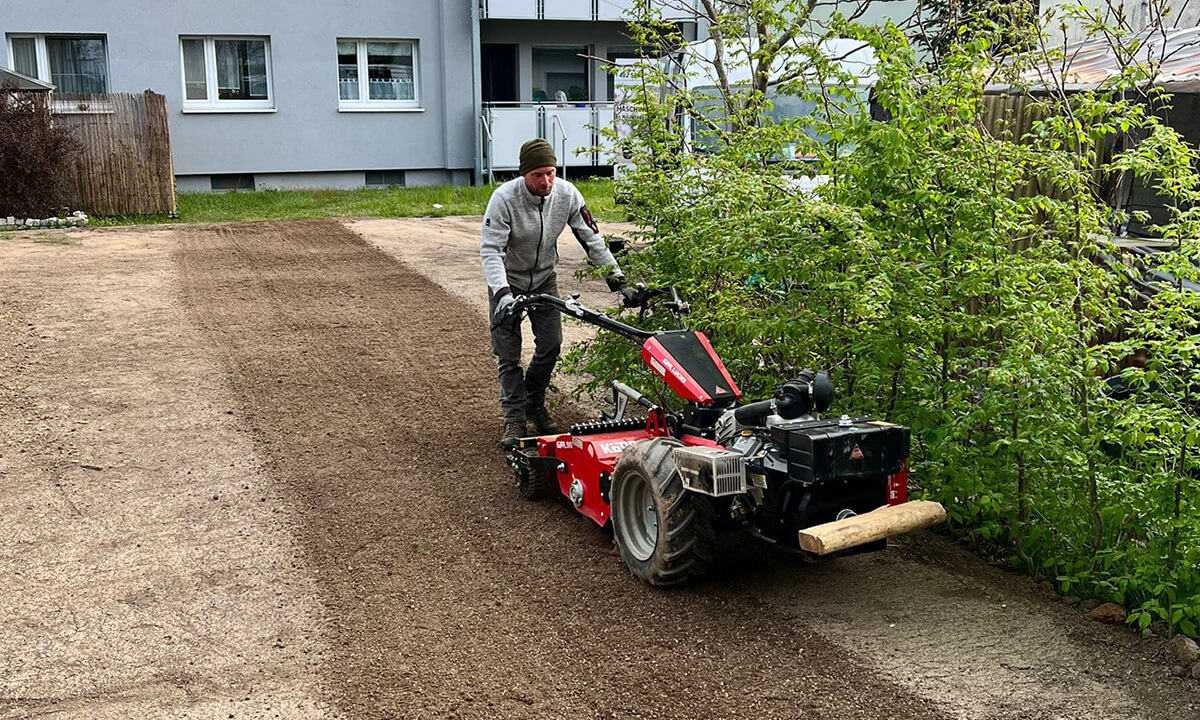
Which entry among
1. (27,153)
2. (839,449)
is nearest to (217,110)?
(27,153)

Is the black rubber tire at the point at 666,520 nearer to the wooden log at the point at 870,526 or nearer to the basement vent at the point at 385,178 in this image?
the wooden log at the point at 870,526

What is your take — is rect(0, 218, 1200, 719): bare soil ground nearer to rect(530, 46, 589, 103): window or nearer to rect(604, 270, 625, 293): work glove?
rect(604, 270, 625, 293): work glove

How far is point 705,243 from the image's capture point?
6375 millimetres

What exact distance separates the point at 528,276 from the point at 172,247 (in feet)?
33.6

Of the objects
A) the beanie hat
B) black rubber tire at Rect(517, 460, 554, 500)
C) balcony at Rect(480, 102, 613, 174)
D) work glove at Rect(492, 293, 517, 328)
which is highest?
balcony at Rect(480, 102, 613, 174)

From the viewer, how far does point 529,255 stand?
24.0 feet

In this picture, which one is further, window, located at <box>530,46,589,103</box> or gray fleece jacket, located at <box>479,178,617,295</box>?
window, located at <box>530,46,589,103</box>

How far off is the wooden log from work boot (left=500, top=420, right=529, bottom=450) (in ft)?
10.0

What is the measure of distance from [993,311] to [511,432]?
3.15 metres

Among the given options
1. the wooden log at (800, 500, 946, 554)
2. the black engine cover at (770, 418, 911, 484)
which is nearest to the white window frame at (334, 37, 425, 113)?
the black engine cover at (770, 418, 911, 484)

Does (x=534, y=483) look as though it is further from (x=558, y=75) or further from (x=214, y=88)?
(x=558, y=75)

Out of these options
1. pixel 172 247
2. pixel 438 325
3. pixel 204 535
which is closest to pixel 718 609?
pixel 204 535

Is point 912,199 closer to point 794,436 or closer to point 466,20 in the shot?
point 794,436

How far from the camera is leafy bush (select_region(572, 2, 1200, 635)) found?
4840 millimetres
